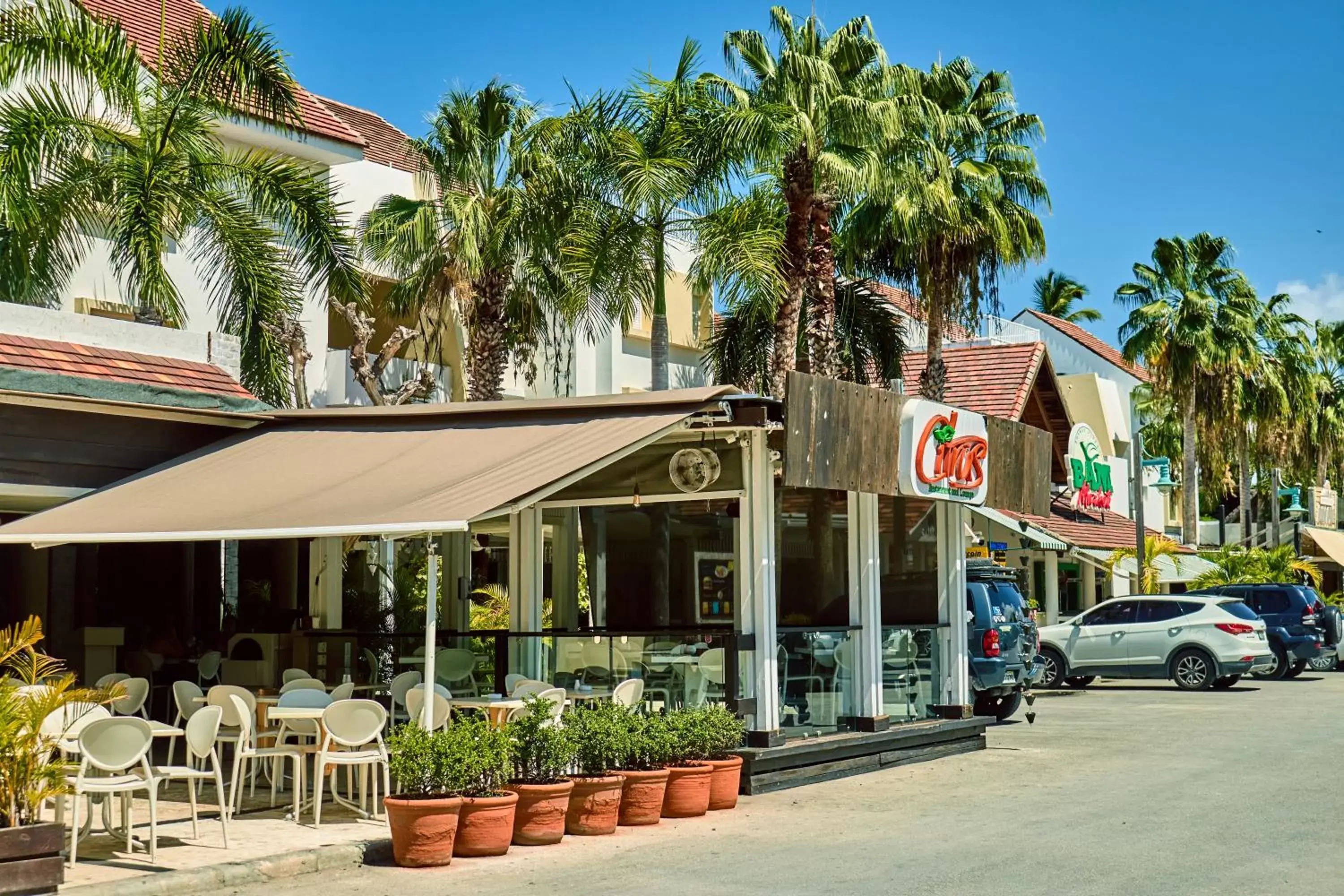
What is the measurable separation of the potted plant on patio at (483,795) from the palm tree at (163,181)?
28.1 ft

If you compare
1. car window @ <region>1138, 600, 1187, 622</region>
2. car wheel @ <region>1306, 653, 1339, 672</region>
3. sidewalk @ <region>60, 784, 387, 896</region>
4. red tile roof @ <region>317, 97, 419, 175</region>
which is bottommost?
car wheel @ <region>1306, 653, 1339, 672</region>

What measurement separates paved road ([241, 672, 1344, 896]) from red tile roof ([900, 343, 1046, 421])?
15588mm

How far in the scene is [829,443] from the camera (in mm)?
13562

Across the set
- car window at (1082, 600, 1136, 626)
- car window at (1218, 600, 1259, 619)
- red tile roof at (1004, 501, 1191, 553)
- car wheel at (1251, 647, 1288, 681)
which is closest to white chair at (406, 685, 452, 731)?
car window at (1082, 600, 1136, 626)

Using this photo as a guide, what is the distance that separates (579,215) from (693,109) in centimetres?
236

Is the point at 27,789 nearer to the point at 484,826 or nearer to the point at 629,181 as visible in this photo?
the point at 484,826

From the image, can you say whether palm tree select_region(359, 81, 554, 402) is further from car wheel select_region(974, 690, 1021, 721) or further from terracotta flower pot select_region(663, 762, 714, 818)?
terracotta flower pot select_region(663, 762, 714, 818)

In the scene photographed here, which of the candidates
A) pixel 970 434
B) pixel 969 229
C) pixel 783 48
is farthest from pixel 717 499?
pixel 969 229

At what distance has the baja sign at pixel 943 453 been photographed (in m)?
15.0

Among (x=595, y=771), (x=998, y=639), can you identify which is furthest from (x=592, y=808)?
(x=998, y=639)

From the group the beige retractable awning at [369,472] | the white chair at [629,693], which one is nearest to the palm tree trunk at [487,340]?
the beige retractable awning at [369,472]

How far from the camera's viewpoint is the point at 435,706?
1178 centimetres

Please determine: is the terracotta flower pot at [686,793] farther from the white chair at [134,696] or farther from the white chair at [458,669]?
the white chair at [134,696]

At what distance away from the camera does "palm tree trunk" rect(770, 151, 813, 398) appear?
76.7 feet
